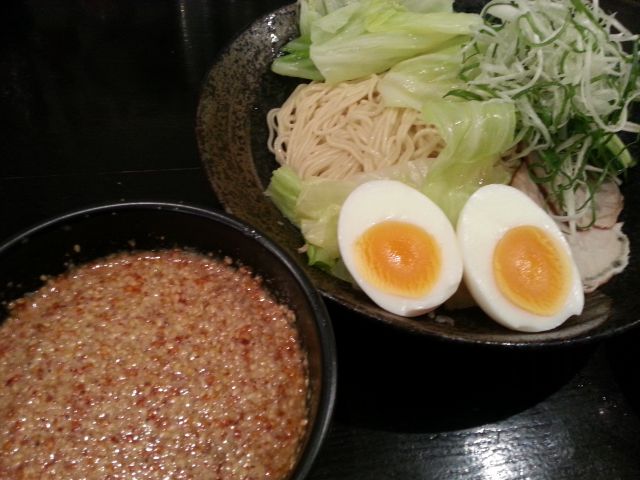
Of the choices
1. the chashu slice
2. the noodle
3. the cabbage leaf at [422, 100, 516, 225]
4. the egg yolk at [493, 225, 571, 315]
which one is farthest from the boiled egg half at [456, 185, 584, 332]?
the noodle

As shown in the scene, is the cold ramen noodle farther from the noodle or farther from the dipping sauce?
the dipping sauce

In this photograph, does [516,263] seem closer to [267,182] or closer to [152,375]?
[267,182]

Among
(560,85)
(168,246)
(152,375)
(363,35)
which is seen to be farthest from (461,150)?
(152,375)

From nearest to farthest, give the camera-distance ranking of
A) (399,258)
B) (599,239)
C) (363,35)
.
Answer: (399,258) < (599,239) < (363,35)

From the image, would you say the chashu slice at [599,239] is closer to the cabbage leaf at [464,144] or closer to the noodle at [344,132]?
the cabbage leaf at [464,144]

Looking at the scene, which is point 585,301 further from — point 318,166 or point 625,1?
point 625,1
